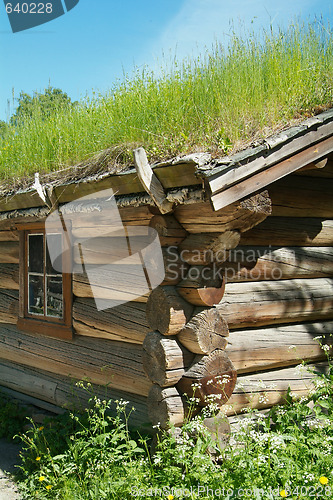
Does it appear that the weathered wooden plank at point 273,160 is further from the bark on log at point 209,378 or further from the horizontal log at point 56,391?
the horizontal log at point 56,391

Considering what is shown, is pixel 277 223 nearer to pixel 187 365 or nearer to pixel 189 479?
pixel 187 365

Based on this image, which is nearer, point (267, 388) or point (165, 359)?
point (165, 359)

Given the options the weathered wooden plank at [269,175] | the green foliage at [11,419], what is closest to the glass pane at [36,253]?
the green foliage at [11,419]

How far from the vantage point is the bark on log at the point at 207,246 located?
12.7 ft

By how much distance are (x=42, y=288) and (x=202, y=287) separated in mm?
2558

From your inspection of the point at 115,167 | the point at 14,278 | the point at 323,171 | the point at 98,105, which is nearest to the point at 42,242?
the point at 14,278

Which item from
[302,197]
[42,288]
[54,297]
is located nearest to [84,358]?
[54,297]

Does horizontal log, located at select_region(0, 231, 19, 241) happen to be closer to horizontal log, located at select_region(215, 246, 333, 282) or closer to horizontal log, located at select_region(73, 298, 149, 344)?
horizontal log, located at select_region(73, 298, 149, 344)

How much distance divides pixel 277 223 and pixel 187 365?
4.81 feet

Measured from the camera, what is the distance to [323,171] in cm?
505

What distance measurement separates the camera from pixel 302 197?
4.82 meters

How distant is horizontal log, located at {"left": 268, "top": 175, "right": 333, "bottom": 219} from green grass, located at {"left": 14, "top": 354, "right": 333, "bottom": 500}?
58.9 inches

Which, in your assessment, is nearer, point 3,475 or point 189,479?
point 189,479

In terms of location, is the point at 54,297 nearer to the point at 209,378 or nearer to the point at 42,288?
the point at 42,288
